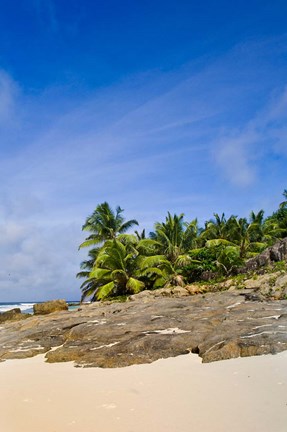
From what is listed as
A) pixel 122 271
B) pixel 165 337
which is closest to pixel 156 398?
pixel 165 337

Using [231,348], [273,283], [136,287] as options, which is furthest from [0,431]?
[136,287]

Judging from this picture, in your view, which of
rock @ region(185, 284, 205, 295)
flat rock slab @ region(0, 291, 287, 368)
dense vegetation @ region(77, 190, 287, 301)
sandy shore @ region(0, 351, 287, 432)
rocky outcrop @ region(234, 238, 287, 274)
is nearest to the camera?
sandy shore @ region(0, 351, 287, 432)

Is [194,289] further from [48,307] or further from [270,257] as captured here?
[48,307]

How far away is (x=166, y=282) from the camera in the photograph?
88.2 ft

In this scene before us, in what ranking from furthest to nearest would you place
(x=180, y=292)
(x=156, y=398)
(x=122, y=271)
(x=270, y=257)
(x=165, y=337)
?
(x=122, y=271) → (x=270, y=257) → (x=180, y=292) → (x=165, y=337) → (x=156, y=398)

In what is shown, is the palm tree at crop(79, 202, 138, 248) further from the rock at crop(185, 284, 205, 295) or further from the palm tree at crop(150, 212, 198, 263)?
the rock at crop(185, 284, 205, 295)

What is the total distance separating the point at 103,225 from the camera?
3328 centimetres

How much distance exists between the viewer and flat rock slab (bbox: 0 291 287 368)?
25.0ft

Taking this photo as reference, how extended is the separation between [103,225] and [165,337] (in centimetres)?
2464

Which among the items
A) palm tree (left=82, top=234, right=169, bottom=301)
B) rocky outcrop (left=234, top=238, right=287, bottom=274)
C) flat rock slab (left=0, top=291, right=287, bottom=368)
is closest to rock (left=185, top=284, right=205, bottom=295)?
rocky outcrop (left=234, top=238, right=287, bottom=274)

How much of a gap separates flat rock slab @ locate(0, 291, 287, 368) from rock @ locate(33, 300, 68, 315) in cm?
1406

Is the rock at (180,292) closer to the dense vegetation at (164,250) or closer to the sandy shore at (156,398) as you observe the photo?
the dense vegetation at (164,250)

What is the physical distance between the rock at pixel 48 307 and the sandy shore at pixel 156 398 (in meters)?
20.0

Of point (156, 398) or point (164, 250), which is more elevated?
point (164, 250)
